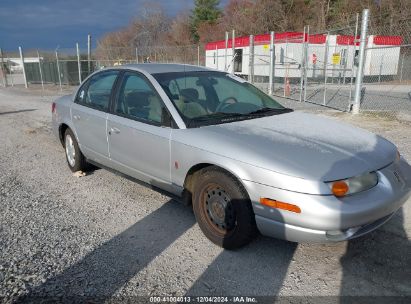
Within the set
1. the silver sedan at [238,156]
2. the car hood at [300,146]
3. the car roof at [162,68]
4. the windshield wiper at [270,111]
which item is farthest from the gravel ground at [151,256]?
the car roof at [162,68]

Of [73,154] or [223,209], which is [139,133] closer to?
[223,209]

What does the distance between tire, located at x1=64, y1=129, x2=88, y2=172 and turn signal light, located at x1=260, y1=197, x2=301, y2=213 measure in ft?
10.6

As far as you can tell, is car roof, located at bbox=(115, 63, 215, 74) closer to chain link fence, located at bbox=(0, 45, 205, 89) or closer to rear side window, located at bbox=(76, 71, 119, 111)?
rear side window, located at bbox=(76, 71, 119, 111)

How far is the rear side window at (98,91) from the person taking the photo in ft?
14.8

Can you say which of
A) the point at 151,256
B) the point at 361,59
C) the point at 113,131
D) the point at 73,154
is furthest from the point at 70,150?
the point at 361,59

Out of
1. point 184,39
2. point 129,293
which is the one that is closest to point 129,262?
point 129,293

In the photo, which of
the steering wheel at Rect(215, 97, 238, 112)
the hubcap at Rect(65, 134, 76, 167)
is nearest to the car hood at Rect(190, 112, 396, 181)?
the steering wheel at Rect(215, 97, 238, 112)

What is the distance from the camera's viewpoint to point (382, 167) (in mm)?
3021

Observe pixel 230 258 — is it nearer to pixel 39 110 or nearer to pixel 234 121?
pixel 234 121

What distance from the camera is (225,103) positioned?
402 centimetres

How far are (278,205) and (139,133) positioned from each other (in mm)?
1756

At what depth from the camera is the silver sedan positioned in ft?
8.95

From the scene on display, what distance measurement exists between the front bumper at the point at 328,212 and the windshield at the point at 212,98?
1.05 m

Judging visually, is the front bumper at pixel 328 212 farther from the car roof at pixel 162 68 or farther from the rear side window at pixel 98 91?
the rear side window at pixel 98 91
